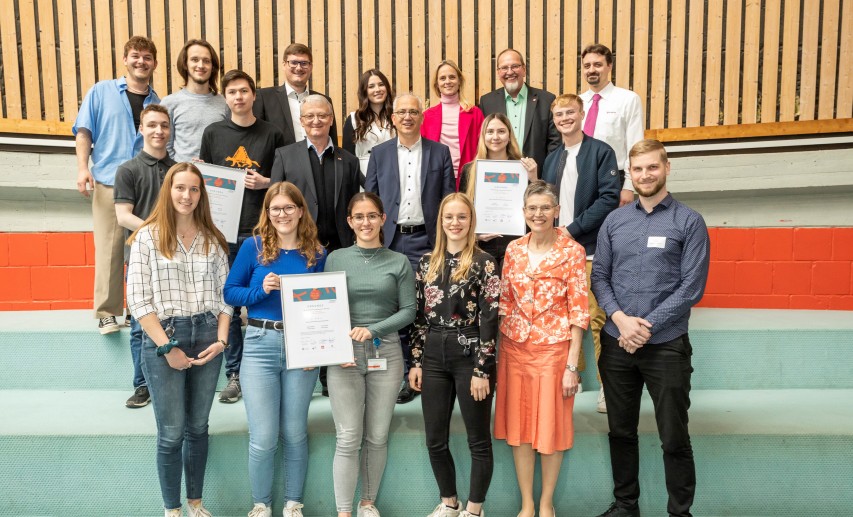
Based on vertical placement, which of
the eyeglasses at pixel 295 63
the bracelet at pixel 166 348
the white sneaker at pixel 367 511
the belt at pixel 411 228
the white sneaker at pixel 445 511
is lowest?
the white sneaker at pixel 367 511

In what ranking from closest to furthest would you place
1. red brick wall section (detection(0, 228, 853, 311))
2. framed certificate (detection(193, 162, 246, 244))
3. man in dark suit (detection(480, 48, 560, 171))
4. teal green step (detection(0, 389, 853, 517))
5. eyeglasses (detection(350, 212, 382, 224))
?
eyeglasses (detection(350, 212, 382, 224)), teal green step (detection(0, 389, 853, 517)), framed certificate (detection(193, 162, 246, 244)), man in dark suit (detection(480, 48, 560, 171)), red brick wall section (detection(0, 228, 853, 311))

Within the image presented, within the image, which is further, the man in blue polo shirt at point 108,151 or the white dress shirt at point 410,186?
the man in blue polo shirt at point 108,151

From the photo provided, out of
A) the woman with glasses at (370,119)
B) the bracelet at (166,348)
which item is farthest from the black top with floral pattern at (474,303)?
the woman with glasses at (370,119)

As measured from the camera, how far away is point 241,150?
10.6ft

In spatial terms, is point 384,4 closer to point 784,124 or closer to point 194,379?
point 784,124

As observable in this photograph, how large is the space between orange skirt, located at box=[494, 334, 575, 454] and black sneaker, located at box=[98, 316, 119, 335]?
2.37 meters

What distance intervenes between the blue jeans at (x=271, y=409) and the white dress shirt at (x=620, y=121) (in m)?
2.14

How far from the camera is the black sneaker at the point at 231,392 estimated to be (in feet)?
10.9

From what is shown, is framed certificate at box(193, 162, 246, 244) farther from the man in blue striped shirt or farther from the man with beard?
the man in blue striped shirt

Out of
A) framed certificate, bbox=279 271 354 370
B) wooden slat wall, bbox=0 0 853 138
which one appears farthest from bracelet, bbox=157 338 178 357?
wooden slat wall, bbox=0 0 853 138

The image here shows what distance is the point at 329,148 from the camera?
324 centimetres

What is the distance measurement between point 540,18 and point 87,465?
4499 mm

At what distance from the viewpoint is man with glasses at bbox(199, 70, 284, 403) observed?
10.5 feet

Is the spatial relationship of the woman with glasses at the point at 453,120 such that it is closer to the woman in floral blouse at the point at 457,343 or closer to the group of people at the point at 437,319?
the group of people at the point at 437,319
